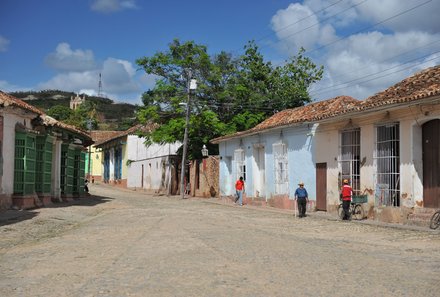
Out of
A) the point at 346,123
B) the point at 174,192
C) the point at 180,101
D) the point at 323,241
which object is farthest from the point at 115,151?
the point at 323,241

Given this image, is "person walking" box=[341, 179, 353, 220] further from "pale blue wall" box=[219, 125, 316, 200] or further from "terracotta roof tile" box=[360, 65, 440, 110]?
"pale blue wall" box=[219, 125, 316, 200]

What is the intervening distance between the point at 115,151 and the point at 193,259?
156 ft

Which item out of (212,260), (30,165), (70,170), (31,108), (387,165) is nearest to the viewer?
(212,260)

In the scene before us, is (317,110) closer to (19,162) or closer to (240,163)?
(240,163)

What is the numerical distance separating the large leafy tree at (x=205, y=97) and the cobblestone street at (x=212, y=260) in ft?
60.9

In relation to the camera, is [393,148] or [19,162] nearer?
[393,148]

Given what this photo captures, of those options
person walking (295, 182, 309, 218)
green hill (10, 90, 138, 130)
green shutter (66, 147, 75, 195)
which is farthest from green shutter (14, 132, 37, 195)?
green hill (10, 90, 138, 130)

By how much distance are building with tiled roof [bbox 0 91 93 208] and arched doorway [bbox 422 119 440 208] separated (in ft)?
41.0

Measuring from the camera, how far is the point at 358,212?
17266mm

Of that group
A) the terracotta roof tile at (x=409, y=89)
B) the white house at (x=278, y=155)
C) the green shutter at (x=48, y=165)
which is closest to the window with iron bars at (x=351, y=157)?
the white house at (x=278, y=155)

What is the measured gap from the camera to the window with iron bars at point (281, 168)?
924 inches

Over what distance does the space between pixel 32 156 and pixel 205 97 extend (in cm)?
1710

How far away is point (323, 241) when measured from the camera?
1133 centimetres

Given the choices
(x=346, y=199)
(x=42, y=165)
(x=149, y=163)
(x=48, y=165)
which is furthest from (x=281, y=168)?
(x=149, y=163)
